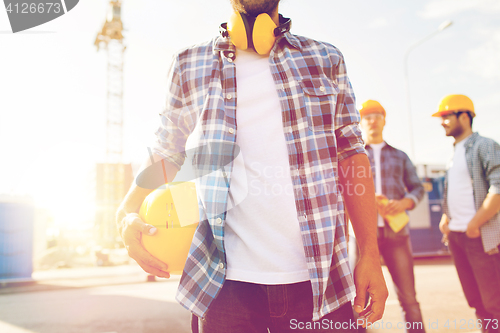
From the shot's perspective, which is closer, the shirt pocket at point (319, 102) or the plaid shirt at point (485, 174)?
the shirt pocket at point (319, 102)

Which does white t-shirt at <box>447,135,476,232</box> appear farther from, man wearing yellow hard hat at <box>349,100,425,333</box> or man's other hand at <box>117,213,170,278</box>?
man's other hand at <box>117,213,170,278</box>

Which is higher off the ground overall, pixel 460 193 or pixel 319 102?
pixel 319 102

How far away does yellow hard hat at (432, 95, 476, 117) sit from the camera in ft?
11.3

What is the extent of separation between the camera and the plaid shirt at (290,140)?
1.16 metres

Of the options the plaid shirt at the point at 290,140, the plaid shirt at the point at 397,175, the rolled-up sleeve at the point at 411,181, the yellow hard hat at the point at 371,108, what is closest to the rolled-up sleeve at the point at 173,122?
the plaid shirt at the point at 290,140

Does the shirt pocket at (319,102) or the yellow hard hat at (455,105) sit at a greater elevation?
the yellow hard hat at (455,105)

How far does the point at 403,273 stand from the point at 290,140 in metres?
2.69

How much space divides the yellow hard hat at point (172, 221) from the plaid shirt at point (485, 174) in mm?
2826

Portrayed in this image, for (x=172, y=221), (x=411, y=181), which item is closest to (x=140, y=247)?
(x=172, y=221)

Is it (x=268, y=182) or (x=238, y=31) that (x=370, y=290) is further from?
(x=238, y=31)

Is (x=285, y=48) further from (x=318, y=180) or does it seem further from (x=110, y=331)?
(x=110, y=331)

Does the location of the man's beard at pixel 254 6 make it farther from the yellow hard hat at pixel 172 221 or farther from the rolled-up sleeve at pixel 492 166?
the rolled-up sleeve at pixel 492 166

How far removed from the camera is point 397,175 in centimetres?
369

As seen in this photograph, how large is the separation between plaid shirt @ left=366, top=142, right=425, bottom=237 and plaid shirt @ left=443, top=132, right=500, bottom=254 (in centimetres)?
62
